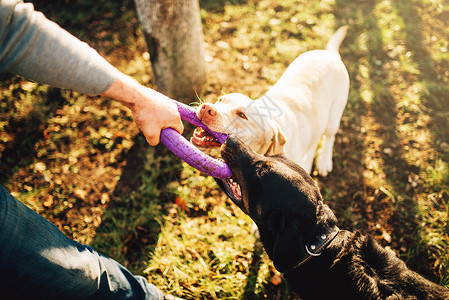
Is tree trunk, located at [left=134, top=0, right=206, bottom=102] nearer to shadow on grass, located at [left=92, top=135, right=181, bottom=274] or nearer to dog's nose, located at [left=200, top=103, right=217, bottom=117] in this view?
shadow on grass, located at [left=92, top=135, right=181, bottom=274]

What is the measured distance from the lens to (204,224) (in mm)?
3135

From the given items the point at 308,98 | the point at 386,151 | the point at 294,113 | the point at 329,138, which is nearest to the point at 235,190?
the point at 294,113

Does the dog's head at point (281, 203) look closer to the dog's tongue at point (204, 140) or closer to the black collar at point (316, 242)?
the black collar at point (316, 242)

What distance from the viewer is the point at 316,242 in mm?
1993

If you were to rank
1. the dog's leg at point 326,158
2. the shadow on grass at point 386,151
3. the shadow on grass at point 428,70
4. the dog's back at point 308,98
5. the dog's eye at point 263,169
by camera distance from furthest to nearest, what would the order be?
the shadow on grass at point 428,70
the dog's leg at point 326,158
the shadow on grass at point 386,151
the dog's back at point 308,98
the dog's eye at point 263,169

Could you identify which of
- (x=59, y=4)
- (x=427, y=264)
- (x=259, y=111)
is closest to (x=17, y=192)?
(x=259, y=111)

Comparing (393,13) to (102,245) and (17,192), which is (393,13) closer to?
(102,245)

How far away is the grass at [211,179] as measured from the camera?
9.68 feet

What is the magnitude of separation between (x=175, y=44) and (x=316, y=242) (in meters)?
2.57

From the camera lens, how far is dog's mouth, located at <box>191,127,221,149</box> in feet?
8.48

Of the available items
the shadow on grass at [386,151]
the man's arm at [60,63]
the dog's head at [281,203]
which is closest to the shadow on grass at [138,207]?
the dog's head at [281,203]

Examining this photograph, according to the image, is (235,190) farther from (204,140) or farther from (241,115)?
(241,115)

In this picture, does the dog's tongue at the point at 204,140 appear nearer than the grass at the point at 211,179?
Yes

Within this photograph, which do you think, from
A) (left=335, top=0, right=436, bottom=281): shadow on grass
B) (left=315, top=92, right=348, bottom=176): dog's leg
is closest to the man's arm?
(left=315, top=92, right=348, bottom=176): dog's leg
